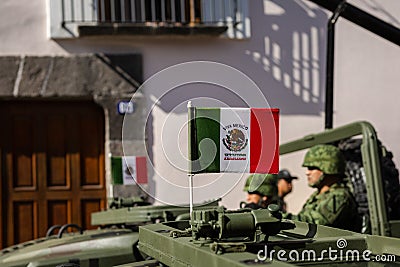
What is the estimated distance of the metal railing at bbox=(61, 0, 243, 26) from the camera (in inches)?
381

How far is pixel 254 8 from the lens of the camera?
9898mm

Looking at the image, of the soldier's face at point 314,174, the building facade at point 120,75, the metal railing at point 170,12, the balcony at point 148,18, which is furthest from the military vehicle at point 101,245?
the metal railing at point 170,12

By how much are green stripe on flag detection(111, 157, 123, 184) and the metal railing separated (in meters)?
2.50

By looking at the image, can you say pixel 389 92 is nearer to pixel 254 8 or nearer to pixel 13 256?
pixel 254 8

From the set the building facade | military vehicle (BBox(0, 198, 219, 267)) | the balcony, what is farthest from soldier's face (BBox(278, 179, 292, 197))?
the balcony

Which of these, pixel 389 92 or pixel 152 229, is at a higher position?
pixel 389 92

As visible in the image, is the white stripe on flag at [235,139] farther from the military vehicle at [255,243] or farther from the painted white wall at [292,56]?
the painted white wall at [292,56]

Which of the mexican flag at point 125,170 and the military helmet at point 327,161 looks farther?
the mexican flag at point 125,170

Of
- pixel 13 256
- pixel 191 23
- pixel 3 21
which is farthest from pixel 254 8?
pixel 13 256

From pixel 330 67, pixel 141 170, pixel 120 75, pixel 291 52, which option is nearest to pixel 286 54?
pixel 291 52

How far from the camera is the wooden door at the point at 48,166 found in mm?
9594

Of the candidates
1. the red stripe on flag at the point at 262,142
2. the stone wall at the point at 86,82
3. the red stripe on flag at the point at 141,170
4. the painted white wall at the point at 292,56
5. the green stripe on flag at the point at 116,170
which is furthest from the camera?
the painted white wall at the point at 292,56

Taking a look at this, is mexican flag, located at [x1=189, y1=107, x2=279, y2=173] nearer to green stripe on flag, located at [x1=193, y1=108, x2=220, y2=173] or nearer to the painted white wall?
green stripe on flag, located at [x1=193, y1=108, x2=220, y2=173]

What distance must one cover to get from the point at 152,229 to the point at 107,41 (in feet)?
19.8
